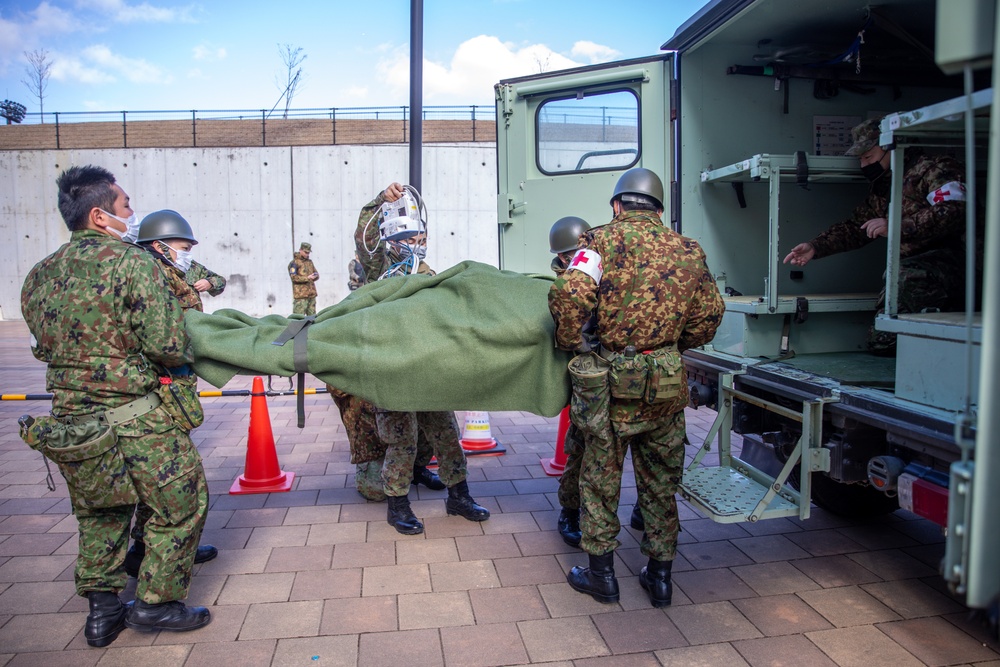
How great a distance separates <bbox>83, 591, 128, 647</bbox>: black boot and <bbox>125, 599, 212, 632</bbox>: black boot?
6cm

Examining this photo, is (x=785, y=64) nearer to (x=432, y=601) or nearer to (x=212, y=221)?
(x=432, y=601)

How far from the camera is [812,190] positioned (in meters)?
5.02

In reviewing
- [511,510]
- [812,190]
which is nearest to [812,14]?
[812,190]

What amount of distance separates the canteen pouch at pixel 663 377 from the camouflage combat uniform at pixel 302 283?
500 inches

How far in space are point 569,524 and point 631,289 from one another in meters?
1.69

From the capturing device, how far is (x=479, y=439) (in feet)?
20.6

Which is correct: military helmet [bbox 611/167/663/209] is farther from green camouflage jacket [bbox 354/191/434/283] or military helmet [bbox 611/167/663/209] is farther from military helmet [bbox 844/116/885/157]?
green camouflage jacket [bbox 354/191/434/283]

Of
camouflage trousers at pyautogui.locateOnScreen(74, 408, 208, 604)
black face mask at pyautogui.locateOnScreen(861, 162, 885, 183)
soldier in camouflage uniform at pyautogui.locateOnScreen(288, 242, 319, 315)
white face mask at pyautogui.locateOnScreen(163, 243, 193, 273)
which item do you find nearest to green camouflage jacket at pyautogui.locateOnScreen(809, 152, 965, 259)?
black face mask at pyautogui.locateOnScreen(861, 162, 885, 183)

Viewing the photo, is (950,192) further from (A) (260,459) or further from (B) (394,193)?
(A) (260,459)

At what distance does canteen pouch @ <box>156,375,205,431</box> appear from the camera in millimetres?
3213

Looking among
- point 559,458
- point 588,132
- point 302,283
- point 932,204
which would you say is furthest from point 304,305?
point 932,204

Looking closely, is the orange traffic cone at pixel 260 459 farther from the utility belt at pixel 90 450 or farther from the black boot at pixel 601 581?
the black boot at pixel 601 581

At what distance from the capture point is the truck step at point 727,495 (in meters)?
3.36

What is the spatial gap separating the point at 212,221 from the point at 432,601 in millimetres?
18897
